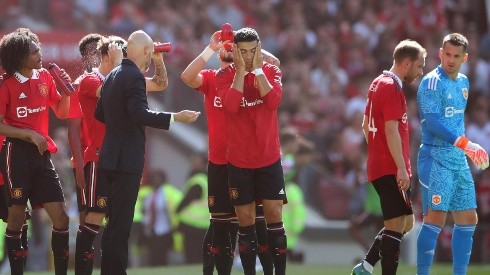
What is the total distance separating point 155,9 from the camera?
19.8 metres

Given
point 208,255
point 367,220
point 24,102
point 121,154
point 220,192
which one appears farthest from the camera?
point 367,220

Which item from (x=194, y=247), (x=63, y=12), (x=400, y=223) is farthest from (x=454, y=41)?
(x=63, y=12)

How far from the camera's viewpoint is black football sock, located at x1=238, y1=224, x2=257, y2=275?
34.0ft

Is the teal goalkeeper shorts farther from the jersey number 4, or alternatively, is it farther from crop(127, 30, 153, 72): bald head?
crop(127, 30, 153, 72): bald head

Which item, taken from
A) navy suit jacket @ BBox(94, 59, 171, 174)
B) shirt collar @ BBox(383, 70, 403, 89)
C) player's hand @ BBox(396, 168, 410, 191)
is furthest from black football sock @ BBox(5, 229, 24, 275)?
shirt collar @ BBox(383, 70, 403, 89)

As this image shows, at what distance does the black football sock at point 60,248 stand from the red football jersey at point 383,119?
2664 mm

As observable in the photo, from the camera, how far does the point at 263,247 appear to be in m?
10.7

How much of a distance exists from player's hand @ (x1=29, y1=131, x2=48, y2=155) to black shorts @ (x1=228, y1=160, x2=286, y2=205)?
1.60m

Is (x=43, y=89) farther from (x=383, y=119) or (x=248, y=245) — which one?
(x=383, y=119)

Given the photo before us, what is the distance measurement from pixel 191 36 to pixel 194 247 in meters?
4.14

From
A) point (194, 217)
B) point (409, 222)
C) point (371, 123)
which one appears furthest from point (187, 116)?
point (194, 217)

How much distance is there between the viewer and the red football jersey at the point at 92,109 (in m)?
10.5

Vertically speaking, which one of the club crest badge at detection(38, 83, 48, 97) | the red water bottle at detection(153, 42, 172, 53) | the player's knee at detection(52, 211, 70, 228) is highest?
the red water bottle at detection(153, 42, 172, 53)

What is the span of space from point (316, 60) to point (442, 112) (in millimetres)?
10147
